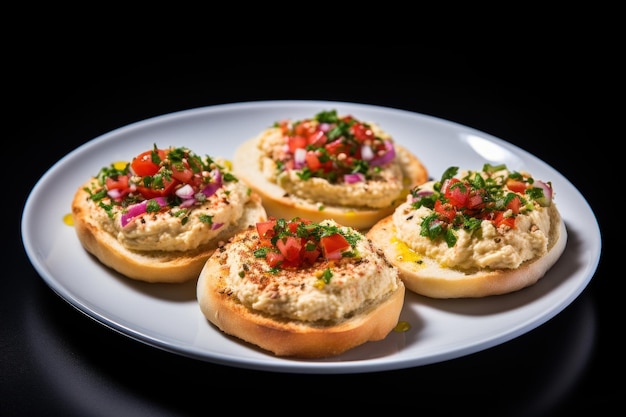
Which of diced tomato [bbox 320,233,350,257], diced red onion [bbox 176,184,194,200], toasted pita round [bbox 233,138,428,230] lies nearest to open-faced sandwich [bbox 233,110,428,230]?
toasted pita round [bbox 233,138,428,230]

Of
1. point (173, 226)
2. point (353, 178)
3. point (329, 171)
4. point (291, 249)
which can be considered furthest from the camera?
point (329, 171)

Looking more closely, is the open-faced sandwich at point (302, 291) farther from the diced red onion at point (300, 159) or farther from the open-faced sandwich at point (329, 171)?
the diced red onion at point (300, 159)

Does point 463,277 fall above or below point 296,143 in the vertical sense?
below

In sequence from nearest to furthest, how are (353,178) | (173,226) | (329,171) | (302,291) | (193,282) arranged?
(302,291), (173,226), (193,282), (353,178), (329,171)

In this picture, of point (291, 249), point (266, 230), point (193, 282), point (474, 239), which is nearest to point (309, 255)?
point (291, 249)

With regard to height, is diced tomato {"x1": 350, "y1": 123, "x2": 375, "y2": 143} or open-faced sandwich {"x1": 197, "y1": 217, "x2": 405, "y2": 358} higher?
diced tomato {"x1": 350, "y1": 123, "x2": 375, "y2": 143}

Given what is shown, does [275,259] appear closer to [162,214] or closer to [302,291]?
[302,291]

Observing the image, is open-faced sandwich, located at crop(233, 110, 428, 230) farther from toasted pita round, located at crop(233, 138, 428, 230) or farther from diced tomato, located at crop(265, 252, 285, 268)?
diced tomato, located at crop(265, 252, 285, 268)

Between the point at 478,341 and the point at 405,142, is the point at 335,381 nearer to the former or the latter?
the point at 478,341
